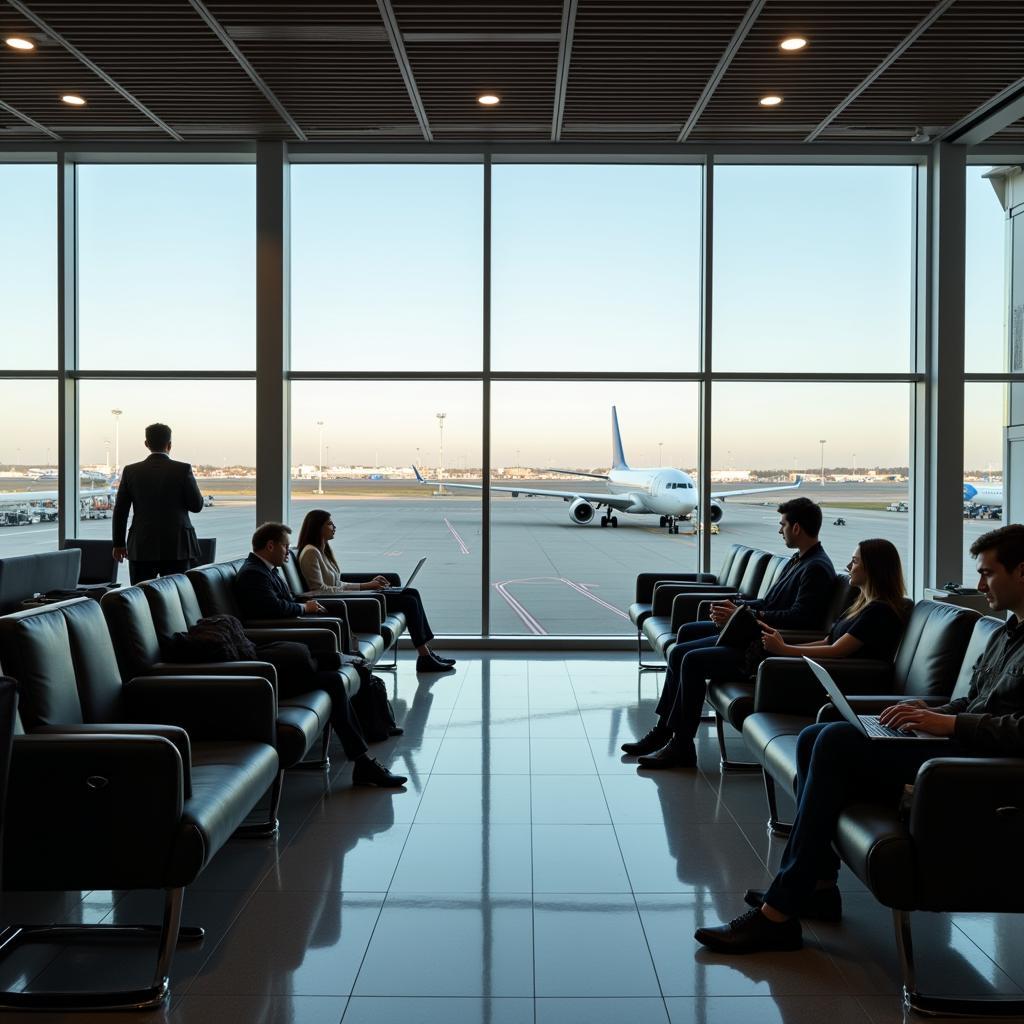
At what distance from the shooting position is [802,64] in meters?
5.93

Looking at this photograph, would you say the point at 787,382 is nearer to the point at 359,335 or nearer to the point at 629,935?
the point at 359,335

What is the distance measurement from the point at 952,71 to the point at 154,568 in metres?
5.87

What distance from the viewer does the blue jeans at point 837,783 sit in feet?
8.50

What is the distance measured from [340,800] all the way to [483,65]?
443 centimetres

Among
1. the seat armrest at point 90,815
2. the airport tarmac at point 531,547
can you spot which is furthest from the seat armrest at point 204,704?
the airport tarmac at point 531,547

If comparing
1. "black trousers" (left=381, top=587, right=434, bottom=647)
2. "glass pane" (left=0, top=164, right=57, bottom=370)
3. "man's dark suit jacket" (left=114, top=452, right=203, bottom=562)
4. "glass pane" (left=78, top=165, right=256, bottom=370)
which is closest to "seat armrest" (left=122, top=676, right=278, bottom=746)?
"man's dark suit jacket" (left=114, top=452, right=203, bottom=562)

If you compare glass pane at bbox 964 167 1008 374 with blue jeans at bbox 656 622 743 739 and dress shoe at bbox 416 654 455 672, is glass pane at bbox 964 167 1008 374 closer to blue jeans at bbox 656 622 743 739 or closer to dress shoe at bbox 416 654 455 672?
blue jeans at bbox 656 622 743 739

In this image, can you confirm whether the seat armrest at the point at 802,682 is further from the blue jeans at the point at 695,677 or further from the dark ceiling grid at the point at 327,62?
the dark ceiling grid at the point at 327,62

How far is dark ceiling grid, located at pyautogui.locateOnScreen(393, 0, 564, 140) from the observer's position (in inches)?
206

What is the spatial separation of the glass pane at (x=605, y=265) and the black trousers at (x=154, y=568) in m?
2.92

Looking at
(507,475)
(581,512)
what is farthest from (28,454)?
(581,512)

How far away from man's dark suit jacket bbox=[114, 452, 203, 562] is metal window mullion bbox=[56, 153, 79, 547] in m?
1.90

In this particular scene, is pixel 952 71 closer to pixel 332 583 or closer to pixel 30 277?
pixel 332 583

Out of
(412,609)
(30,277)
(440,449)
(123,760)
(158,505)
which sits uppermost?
(30,277)
